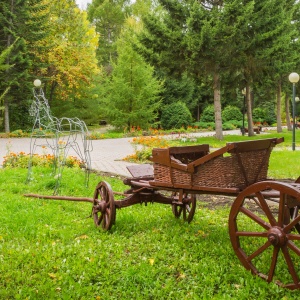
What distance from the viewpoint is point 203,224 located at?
4543 millimetres

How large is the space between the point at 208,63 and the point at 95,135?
26.7 feet

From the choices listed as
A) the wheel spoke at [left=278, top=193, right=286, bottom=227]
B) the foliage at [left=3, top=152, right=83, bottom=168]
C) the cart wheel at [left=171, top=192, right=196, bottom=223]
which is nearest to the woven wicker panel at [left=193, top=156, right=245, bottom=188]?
the wheel spoke at [left=278, top=193, right=286, bottom=227]

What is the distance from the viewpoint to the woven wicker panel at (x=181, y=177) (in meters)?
3.37

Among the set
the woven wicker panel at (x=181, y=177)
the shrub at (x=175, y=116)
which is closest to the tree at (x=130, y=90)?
the shrub at (x=175, y=116)

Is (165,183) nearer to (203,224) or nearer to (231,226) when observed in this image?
(231,226)

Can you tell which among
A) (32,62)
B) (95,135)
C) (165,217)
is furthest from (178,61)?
(165,217)

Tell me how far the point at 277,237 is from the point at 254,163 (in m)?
0.81

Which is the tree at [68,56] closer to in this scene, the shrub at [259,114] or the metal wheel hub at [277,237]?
the shrub at [259,114]

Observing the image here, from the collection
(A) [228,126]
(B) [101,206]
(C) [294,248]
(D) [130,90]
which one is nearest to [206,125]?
(A) [228,126]

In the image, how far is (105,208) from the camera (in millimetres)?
4309

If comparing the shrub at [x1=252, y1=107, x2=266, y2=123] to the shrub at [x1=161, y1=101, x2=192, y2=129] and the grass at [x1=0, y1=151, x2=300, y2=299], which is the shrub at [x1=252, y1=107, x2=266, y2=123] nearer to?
the shrub at [x1=161, y1=101, x2=192, y2=129]

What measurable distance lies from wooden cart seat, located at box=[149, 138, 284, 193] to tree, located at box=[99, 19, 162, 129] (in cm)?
2064

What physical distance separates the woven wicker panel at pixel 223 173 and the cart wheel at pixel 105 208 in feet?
4.52

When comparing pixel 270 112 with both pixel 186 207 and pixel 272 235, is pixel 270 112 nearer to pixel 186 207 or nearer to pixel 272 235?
pixel 186 207
